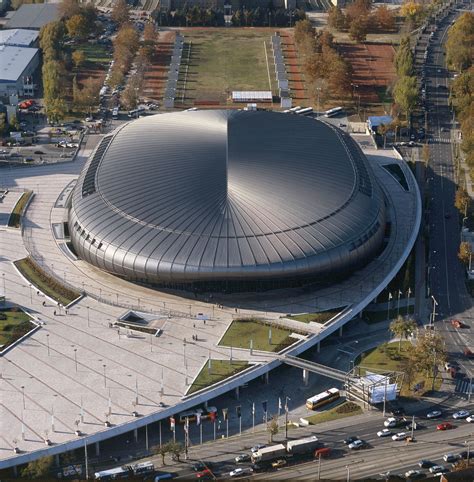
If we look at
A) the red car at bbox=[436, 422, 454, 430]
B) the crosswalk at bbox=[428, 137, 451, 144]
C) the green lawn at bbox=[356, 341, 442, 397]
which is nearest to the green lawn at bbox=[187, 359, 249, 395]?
the green lawn at bbox=[356, 341, 442, 397]

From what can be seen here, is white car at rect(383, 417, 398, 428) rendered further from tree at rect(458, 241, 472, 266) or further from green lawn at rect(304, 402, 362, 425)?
tree at rect(458, 241, 472, 266)

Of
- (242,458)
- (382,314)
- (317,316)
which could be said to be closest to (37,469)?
(242,458)

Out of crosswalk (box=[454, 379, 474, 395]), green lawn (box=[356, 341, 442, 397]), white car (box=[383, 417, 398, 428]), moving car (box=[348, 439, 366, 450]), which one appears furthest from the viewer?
green lawn (box=[356, 341, 442, 397])

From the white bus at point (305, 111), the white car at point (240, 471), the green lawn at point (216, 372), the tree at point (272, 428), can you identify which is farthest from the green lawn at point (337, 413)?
the white bus at point (305, 111)

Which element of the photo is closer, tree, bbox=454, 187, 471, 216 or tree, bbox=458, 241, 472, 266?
tree, bbox=458, 241, 472, 266

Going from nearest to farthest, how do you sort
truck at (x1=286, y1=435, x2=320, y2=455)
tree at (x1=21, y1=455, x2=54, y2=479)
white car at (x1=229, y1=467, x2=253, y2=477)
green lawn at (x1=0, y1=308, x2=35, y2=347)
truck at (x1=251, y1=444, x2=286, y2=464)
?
tree at (x1=21, y1=455, x2=54, y2=479) < white car at (x1=229, y1=467, x2=253, y2=477) < truck at (x1=251, y1=444, x2=286, y2=464) < truck at (x1=286, y1=435, x2=320, y2=455) < green lawn at (x1=0, y1=308, x2=35, y2=347)

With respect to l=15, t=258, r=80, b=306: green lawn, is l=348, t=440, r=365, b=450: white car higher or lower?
lower

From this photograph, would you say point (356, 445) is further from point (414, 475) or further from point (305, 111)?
point (305, 111)
